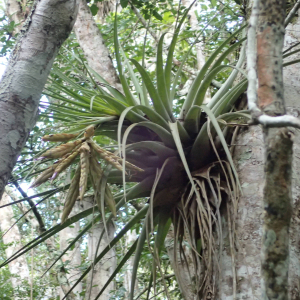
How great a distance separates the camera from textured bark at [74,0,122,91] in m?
2.25

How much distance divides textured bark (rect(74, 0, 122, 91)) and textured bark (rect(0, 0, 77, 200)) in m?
1.10

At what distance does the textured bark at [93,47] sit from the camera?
2250 mm

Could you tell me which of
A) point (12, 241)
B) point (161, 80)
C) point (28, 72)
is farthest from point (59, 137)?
point (12, 241)

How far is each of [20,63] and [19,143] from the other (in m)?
0.23

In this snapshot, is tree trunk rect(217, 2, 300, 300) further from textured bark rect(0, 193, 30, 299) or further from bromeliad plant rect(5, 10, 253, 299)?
textured bark rect(0, 193, 30, 299)

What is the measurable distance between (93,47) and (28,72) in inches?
54.5

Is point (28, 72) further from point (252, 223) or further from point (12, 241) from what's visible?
point (12, 241)

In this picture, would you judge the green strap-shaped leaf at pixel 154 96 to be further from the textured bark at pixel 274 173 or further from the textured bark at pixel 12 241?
the textured bark at pixel 12 241

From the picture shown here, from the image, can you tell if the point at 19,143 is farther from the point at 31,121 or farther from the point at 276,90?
the point at 276,90

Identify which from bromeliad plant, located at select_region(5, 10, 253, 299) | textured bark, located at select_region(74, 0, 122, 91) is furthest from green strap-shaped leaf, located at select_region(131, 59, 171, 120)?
textured bark, located at select_region(74, 0, 122, 91)

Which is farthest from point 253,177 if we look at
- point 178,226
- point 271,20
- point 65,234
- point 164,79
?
point 65,234

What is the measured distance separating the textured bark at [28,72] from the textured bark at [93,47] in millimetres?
1099

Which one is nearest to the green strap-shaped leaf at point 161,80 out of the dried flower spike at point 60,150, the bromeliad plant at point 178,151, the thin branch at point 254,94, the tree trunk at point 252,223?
the bromeliad plant at point 178,151

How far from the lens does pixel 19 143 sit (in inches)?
37.3
